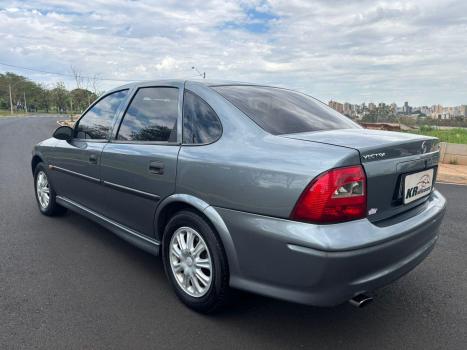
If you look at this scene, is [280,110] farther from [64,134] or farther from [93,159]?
[64,134]

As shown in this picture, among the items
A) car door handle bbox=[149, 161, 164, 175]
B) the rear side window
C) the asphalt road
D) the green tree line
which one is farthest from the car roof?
the green tree line

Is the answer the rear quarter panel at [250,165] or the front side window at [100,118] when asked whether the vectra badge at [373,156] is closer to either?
the rear quarter panel at [250,165]

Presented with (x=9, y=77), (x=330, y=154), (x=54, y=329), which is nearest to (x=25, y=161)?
(x=54, y=329)

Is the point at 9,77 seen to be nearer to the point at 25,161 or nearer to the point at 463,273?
the point at 25,161

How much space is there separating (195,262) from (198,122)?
1.01 meters

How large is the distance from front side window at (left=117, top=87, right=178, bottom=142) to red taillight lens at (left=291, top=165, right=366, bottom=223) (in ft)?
4.18

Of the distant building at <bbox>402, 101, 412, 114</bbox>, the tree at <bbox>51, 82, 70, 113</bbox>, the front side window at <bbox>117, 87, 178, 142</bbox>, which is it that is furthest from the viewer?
the tree at <bbox>51, 82, 70, 113</bbox>

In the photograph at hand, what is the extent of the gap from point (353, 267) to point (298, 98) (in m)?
1.76

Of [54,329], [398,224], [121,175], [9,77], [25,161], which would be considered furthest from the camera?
[9,77]

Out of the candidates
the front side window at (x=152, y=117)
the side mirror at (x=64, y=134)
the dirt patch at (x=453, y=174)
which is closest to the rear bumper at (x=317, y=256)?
the front side window at (x=152, y=117)

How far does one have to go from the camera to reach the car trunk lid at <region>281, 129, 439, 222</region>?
240cm

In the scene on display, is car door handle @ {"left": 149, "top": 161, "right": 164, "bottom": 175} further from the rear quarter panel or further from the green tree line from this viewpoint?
the green tree line

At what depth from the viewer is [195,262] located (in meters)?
2.93

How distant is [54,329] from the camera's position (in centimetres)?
271
